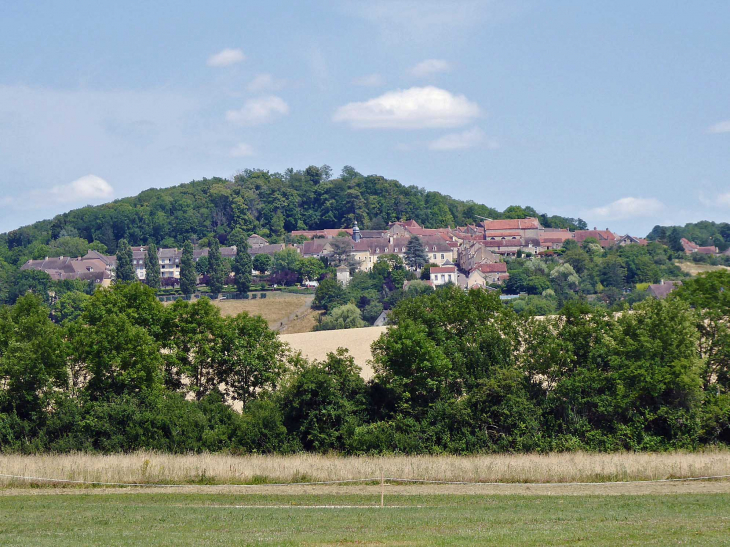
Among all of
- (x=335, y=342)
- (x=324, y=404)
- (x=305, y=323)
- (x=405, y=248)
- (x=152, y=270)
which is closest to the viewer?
(x=324, y=404)

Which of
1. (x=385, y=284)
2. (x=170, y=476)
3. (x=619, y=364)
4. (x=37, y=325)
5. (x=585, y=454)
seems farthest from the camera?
(x=385, y=284)

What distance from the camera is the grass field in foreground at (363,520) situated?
48.5ft

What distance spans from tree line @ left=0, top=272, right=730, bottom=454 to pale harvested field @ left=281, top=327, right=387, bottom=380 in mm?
17083

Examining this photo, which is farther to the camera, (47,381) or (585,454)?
(47,381)

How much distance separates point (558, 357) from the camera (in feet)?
97.8

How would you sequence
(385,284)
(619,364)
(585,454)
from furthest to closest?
(385,284) < (619,364) < (585,454)

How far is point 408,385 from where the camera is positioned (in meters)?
30.1

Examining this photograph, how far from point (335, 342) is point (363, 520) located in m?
39.7

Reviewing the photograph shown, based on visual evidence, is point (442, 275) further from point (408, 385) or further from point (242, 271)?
point (408, 385)

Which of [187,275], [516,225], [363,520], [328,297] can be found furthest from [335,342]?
[516,225]

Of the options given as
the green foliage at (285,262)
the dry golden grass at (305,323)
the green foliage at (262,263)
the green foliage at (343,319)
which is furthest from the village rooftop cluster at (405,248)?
the green foliage at (343,319)

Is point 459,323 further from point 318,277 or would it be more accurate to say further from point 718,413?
point 318,277

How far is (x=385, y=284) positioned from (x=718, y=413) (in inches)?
4654

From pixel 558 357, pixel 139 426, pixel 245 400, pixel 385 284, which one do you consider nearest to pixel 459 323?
pixel 558 357
